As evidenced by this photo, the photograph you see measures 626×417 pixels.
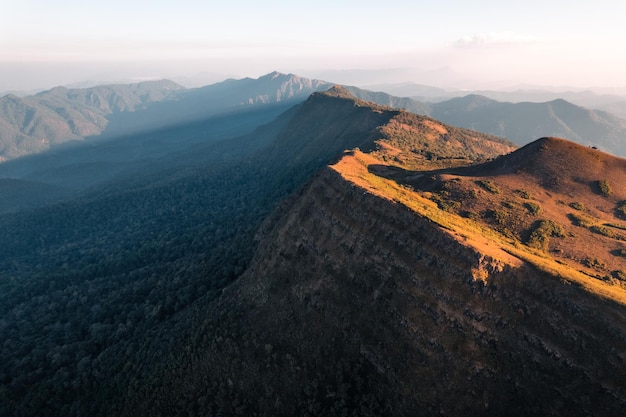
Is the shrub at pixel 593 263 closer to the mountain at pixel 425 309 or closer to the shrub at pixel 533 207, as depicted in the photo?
the mountain at pixel 425 309

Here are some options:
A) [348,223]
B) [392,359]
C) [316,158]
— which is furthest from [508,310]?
[316,158]

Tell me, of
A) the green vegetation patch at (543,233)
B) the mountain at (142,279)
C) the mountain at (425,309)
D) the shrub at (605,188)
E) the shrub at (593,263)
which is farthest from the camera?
the shrub at (605,188)

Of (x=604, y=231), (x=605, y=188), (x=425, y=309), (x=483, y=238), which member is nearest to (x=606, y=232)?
(x=604, y=231)

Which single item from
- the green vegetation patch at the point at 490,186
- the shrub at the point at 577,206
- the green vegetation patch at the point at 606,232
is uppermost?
the green vegetation patch at the point at 490,186

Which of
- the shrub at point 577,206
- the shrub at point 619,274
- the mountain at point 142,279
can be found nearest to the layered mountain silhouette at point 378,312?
the shrub at point 619,274

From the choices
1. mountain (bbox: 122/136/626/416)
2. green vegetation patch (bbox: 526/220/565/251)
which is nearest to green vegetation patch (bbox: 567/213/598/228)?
mountain (bbox: 122/136/626/416)

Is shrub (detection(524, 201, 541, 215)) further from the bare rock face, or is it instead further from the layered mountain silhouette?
the bare rock face
